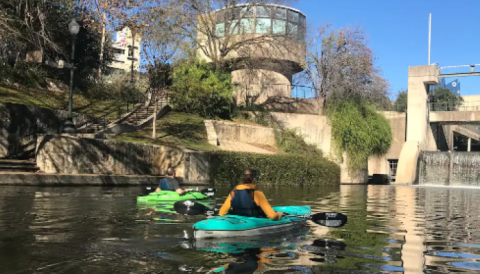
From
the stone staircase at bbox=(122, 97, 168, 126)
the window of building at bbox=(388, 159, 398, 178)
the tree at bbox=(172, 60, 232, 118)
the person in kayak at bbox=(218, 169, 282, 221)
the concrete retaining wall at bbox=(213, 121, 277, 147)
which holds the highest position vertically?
the tree at bbox=(172, 60, 232, 118)

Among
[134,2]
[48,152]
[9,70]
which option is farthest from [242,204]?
[9,70]

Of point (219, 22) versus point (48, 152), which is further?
point (219, 22)

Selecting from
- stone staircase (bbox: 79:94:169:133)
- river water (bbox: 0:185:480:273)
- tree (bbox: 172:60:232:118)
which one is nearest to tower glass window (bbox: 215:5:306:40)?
tree (bbox: 172:60:232:118)

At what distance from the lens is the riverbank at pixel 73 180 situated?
18562mm

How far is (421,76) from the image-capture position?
126ft

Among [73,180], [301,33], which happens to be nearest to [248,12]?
[301,33]

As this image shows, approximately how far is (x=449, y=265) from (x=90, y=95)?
1297 inches

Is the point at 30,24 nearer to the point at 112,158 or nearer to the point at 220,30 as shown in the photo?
the point at 112,158

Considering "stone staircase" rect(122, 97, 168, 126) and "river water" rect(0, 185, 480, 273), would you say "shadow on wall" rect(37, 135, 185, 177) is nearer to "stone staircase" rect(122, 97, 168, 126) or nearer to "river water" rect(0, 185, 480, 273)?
"stone staircase" rect(122, 97, 168, 126)

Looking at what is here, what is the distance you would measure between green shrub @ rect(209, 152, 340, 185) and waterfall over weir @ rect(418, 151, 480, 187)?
7.50 m

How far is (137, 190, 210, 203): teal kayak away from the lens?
1475 cm

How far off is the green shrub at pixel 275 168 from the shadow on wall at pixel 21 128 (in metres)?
9.33

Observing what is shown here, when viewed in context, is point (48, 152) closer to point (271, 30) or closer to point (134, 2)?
point (134, 2)

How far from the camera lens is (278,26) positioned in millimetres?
41188
